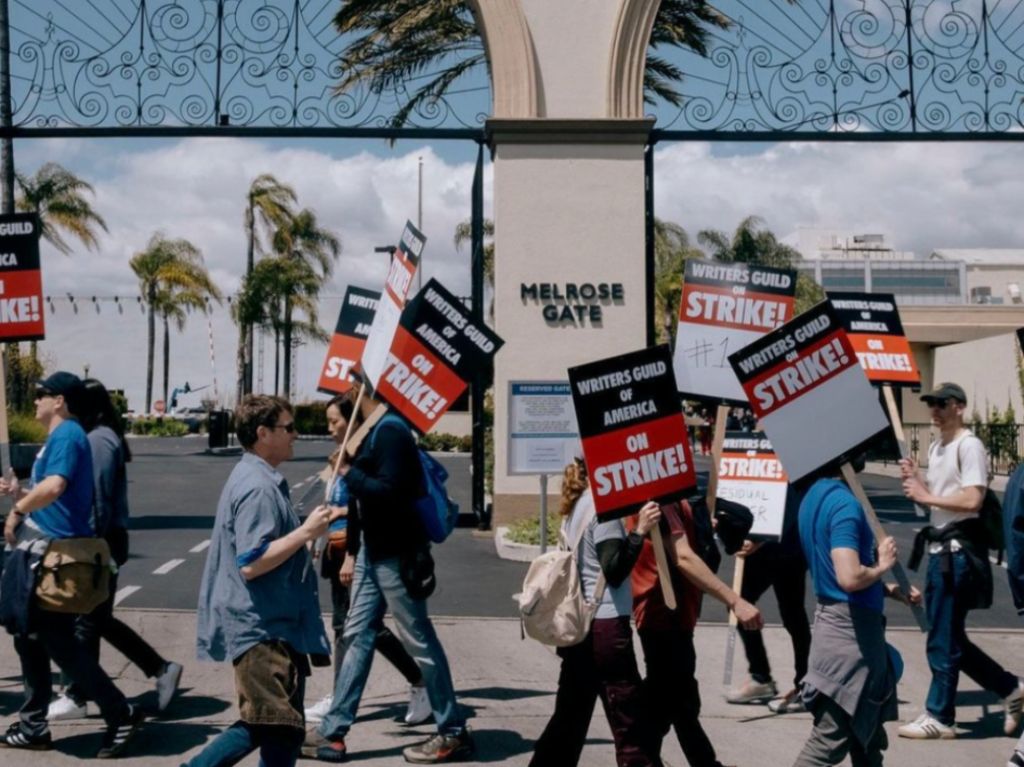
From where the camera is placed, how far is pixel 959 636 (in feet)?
23.7

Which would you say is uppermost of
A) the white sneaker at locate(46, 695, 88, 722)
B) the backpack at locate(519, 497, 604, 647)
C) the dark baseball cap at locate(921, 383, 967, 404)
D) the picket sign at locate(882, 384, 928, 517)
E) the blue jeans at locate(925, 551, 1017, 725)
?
the dark baseball cap at locate(921, 383, 967, 404)

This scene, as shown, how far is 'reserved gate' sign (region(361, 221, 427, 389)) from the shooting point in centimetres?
668

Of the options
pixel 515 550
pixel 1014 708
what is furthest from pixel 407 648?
pixel 515 550

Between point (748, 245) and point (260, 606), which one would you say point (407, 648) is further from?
point (748, 245)

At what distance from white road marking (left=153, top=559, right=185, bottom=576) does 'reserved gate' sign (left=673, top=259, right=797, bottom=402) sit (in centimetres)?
679

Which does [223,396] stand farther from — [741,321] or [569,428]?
[741,321]

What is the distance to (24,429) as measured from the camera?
97.7 feet

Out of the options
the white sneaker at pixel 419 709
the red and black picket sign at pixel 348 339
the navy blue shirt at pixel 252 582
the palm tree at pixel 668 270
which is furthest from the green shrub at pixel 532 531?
the palm tree at pixel 668 270

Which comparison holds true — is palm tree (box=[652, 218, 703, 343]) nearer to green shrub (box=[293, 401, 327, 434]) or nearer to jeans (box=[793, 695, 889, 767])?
green shrub (box=[293, 401, 327, 434])

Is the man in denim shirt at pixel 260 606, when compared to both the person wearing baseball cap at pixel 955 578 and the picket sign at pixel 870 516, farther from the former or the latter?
the person wearing baseball cap at pixel 955 578

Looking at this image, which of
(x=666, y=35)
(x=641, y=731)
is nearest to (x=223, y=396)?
(x=666, y=35)

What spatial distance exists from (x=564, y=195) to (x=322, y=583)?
4.81 metres

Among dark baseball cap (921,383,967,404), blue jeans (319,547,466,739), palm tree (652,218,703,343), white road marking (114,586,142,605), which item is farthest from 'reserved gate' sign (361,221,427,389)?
palm tree (652,218,703,343)

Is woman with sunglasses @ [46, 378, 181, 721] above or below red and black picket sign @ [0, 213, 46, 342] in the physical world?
below
